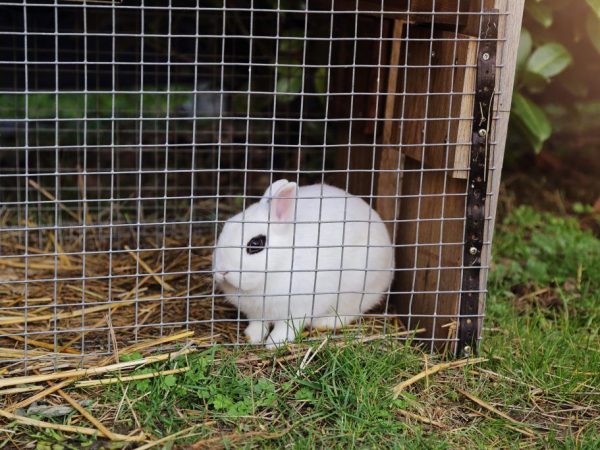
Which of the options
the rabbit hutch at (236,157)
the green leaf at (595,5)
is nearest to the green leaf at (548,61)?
the green leaf at (595,5)

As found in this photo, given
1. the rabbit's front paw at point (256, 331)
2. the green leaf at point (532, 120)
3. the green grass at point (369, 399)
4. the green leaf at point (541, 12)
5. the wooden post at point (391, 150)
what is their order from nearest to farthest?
the green grass at point (369, 399), the rabbit's front paw at point (256, 331), the wooden post at point (391, 150), the green leaf at point (541, 12), the green leaf at point (532, 120)

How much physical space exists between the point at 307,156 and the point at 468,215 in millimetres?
2442

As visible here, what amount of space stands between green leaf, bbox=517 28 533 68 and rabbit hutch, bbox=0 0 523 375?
2.71 ft

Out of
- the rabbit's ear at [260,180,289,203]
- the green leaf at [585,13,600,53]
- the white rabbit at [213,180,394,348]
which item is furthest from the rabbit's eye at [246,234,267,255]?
the green leaf at [585,13,600,53]

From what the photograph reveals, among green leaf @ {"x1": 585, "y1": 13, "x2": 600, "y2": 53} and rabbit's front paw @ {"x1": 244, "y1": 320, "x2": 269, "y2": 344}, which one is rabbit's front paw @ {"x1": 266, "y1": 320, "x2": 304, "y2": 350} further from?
green leaf @ {"x1": 585, "y1": 13, "x2": 600, "y2": 53}

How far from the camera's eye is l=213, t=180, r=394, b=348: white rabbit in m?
3.41

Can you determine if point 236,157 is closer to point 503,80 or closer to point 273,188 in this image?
point 273,188

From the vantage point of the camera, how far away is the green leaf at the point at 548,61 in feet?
14.5

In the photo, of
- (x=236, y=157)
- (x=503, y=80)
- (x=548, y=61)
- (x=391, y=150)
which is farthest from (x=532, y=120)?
(x=236, y=157)

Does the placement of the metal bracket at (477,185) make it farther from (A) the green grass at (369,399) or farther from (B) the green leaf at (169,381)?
(B) the green leaf at (169,381)

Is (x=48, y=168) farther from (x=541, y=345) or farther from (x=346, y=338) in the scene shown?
(x=541, y=345)

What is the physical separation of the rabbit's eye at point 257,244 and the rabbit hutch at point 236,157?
26cm

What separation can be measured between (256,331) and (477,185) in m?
Result: 1.16

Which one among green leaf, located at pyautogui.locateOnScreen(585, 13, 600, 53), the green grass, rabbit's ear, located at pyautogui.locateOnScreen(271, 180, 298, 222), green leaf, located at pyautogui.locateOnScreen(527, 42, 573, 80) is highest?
green leaf, located at pyautogui.locateOnScreen(585, 13, 600, 53)
